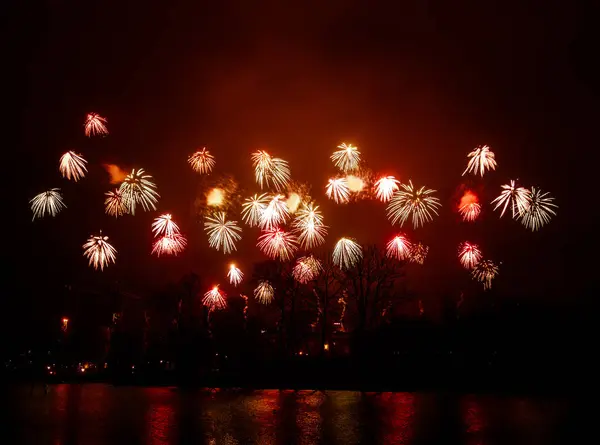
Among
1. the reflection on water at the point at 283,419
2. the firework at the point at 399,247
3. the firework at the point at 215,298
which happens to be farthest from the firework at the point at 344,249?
the reflection on water at the point at 283,419

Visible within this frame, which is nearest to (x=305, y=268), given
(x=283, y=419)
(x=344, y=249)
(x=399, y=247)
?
(x=344, y=249)

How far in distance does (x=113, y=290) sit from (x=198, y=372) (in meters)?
24.3

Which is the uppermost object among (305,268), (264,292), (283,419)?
(305,268)

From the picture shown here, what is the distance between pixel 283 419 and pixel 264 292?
2610cm

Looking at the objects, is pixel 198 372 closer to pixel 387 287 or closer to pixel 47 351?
pixel 47 351

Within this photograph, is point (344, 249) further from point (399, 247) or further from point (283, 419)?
point (283, 419)

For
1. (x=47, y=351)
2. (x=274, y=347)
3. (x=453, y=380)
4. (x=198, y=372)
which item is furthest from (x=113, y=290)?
(x=453, y=380)

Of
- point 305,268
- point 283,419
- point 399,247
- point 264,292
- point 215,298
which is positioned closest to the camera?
point 283,419

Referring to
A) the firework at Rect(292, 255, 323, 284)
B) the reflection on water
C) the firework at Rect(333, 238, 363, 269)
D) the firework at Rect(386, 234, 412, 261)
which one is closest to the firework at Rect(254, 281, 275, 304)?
the firework at Rect(292, 255, 323, 284)

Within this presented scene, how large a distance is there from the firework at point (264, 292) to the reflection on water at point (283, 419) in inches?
637

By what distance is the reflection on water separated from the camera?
14031 millimetres

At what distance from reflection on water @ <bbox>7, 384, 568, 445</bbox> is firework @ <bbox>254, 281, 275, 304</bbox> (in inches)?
637

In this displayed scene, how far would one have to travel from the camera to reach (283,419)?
57.7 feet

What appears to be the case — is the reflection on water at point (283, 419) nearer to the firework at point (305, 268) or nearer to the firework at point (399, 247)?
the firework at point (399, 247)
